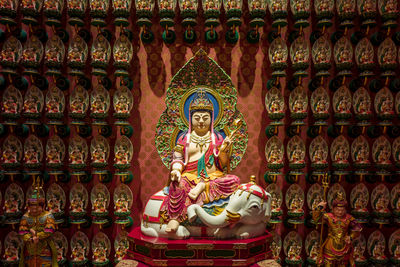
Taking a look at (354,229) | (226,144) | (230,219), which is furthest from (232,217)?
(354,229)

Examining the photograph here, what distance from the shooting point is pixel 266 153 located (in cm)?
411

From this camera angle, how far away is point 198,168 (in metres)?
3.58

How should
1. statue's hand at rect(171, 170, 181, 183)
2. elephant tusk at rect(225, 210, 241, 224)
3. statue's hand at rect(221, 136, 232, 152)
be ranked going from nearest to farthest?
elephant tusk at rect(225, 210, 241, 224) → statue's hand at rect(171, 170, 181, 183) → statue's hand at rect(221, 136, 232, 152)

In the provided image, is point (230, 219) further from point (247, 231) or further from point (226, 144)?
point (226, 144)

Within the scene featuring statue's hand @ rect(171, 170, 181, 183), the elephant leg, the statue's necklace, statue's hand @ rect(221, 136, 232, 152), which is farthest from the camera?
the statue's necklace

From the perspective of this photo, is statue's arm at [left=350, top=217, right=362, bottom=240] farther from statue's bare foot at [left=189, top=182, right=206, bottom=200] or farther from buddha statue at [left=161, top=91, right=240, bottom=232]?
statue's bare foot at [left=189, top=182, right=206, bottom=200]

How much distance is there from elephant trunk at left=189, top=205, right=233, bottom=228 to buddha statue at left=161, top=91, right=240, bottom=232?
0.41 ft

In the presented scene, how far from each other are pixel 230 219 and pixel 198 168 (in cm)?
82

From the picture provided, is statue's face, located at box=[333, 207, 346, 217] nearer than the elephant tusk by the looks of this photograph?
No

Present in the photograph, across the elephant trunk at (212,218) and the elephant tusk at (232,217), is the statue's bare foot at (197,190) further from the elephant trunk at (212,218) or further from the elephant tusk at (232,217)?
the elephant tusk at (232,217)

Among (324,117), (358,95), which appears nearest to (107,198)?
(324,117)

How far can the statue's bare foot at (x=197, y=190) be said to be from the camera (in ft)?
10.5

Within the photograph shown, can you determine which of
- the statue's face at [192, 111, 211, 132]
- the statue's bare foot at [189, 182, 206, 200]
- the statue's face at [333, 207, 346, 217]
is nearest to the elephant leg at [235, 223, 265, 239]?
the statue's bare foot at [189, 182, 206, 200]

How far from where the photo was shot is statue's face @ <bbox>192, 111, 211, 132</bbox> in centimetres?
379
